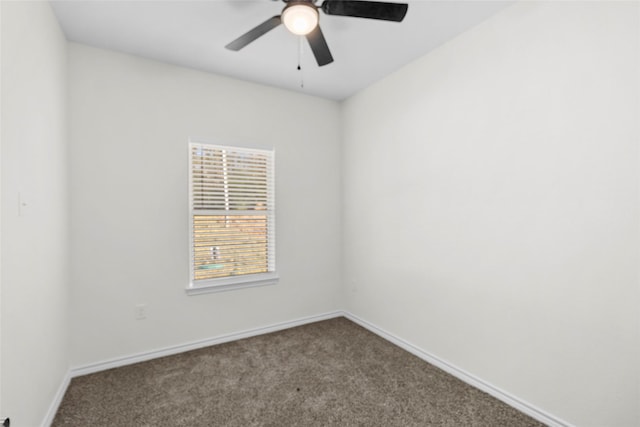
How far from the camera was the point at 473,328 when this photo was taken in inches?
89.0

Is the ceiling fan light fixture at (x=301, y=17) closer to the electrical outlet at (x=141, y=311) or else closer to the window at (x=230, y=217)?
the window at (x=230, y=217)

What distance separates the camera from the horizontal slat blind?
2902mm

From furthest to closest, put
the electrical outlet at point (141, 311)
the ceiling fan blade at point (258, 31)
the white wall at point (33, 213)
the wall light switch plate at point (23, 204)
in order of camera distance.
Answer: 1. the electrical outlet at point (141, 311)
2. the ceiling fan blade at point (258, 31)
3. the wall light switch plate at point (23, 204)
4. the white wall at point (33, 213)

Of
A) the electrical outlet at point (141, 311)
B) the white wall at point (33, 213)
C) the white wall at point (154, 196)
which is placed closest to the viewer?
the white wall at point (33, 213)

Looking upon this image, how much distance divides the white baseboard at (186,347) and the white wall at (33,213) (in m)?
0.23

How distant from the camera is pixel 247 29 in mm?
2236

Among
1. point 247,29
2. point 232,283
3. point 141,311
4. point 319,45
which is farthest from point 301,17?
point 141,311

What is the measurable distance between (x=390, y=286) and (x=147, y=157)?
8.39 feet

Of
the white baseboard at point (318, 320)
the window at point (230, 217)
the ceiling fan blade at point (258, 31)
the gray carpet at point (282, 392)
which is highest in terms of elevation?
the ceiling fan blade at point (258, 31)

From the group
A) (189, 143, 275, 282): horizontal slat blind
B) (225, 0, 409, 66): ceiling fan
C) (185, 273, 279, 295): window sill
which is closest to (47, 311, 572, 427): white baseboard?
(185, 273, 279, 295): window sill

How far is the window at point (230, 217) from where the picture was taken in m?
2.89

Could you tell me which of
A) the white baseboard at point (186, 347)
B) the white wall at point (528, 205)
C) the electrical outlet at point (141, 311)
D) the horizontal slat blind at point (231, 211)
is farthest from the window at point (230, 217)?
the white wall at point (528, 205)

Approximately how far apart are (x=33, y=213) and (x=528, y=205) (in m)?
2.89

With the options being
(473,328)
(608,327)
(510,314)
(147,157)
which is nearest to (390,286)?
(473,328)
